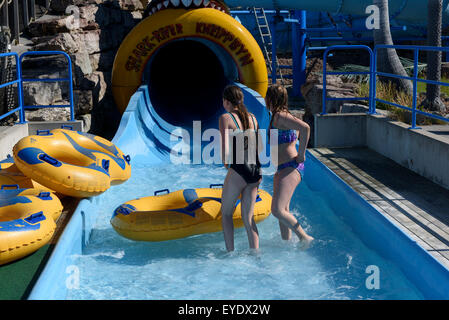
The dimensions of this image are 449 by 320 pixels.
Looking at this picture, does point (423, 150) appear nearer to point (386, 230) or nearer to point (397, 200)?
point (397, 200)

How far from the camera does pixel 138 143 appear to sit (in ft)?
22.3

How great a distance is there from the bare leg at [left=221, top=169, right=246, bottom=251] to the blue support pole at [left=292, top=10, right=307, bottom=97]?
28.7ft

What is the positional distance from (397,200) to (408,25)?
947 centimetres

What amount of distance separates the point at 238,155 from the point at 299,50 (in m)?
8.83

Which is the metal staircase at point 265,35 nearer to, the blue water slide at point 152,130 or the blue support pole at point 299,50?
the blue support pole at point 299,50

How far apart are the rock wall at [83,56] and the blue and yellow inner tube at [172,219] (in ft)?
11.5

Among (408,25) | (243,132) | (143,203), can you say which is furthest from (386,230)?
(408,25)

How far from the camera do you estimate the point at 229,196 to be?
3.60 metres

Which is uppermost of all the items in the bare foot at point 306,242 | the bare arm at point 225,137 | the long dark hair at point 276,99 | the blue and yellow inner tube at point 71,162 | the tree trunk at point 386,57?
the tree trunk at point 386,57

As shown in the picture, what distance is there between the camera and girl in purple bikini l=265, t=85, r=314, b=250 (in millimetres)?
3619

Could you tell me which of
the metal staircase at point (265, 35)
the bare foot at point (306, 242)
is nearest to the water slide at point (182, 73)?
the bare foot at point (306, 242)

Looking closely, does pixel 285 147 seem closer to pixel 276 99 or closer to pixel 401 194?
pixel 276 99

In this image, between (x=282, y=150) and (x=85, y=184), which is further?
(x=85, y=184)

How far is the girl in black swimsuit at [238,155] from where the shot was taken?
348 centimetres
